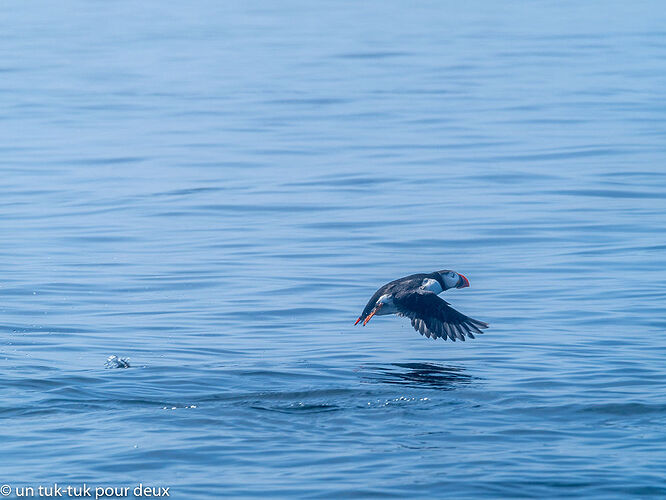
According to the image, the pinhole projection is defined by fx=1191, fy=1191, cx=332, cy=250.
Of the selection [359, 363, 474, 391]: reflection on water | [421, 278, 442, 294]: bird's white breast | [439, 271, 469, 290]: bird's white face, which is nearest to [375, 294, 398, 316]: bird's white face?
[421, 278, 442, 294]: bird's white breast

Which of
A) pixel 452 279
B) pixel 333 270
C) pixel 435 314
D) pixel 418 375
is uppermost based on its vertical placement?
pixel 452 279

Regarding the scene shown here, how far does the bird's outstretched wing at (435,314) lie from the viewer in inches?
397

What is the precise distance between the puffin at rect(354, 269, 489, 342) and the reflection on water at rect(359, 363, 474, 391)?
455 millimetres

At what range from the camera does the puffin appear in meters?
10.1

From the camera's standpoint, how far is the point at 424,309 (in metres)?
10.2

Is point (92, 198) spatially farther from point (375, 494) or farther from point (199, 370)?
point (375, 494)

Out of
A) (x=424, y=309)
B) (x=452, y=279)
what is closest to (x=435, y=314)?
(x=424, y=309)

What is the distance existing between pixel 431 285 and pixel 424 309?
0.40 meters

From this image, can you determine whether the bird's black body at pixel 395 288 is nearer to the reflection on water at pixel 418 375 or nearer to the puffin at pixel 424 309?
the puffin at pixel 424 309

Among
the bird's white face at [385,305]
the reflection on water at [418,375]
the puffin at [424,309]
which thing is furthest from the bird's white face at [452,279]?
the reflection on water at [418,375]

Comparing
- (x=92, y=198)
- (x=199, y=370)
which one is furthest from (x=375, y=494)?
(x=92, y=198)

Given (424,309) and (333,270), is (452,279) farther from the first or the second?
(333,270)

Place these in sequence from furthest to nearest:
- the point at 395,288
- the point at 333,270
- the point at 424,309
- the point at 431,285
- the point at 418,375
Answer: the point at 333,270 < the point at 431,285 < the point at 395,288 < the point at 424,309 < the point at 418,375

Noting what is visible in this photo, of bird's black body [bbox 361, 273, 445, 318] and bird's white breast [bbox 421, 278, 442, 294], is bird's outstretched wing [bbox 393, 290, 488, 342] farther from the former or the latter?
bird's white breast [bbox 421, 278, 442, 294]
